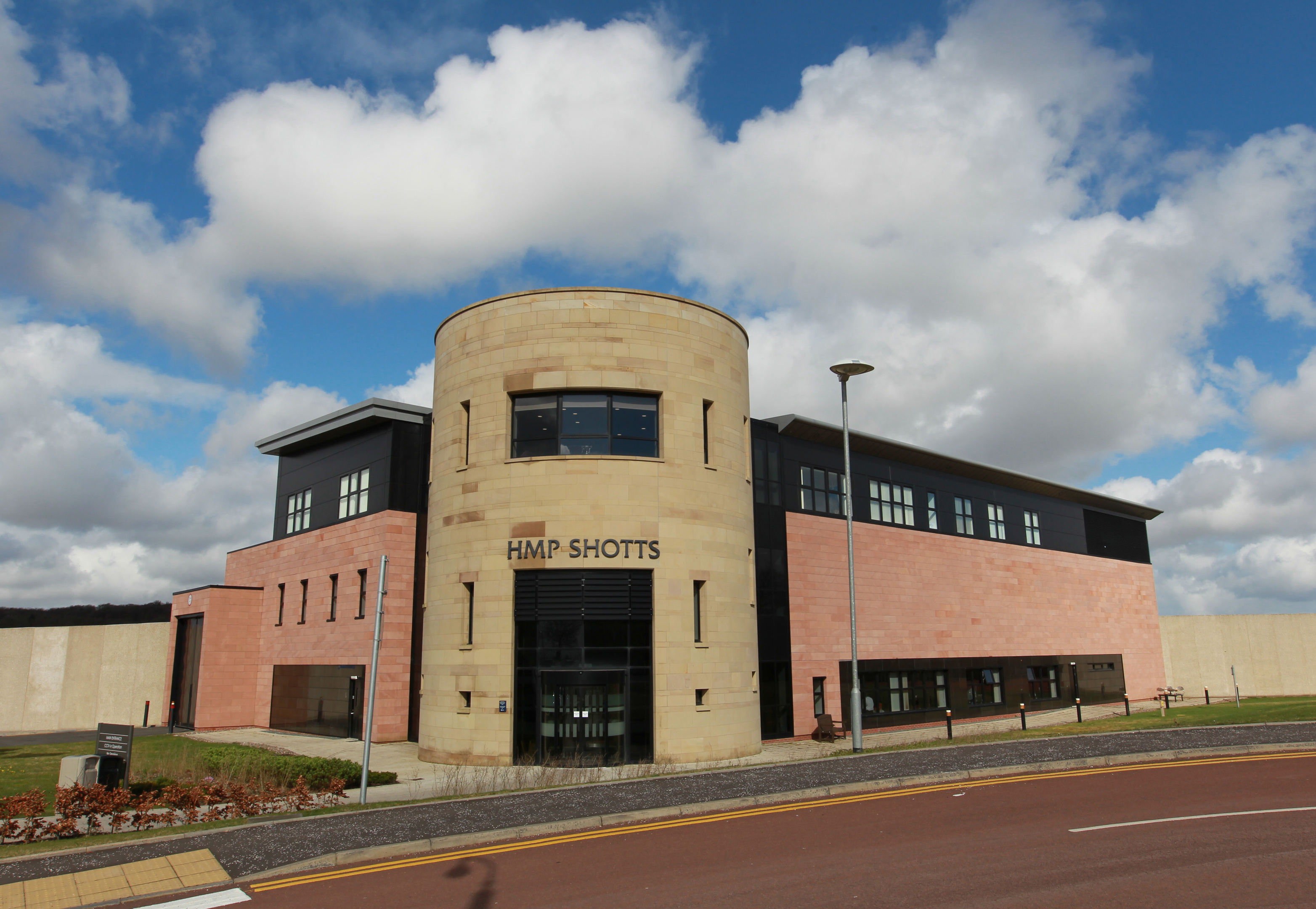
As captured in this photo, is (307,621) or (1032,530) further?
(1032,530)

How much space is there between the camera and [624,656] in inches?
881

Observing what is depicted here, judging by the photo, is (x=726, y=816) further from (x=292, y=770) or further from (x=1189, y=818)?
(x=292, y=770)

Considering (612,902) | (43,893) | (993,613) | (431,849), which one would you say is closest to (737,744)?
(431,849)

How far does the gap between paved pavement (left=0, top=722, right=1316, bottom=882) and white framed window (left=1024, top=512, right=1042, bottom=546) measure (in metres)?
20.5

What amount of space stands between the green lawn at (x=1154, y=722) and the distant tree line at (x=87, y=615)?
43.5 meters

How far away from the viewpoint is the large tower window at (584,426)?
2361 centimetres

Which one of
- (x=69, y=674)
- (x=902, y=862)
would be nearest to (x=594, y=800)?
(x=902, y=862)

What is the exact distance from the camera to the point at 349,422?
3350 cm

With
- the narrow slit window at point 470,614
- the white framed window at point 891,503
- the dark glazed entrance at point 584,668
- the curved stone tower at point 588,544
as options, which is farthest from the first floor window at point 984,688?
the narrow slit window at point 470,614

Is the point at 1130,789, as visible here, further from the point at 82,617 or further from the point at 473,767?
the point at 82,617

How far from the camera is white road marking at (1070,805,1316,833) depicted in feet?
40.5

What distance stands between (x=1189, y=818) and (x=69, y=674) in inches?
1887

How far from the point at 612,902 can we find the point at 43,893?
714 cm

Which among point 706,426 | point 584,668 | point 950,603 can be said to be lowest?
point 584,668
